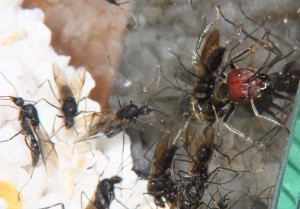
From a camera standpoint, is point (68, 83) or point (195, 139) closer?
point (195, 139)

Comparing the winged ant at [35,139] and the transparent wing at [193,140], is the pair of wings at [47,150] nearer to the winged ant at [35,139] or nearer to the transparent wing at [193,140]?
the winged ant at [35,139]

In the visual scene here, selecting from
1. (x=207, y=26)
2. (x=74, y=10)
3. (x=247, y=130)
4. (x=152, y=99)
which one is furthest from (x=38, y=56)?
(x=247, y=130)

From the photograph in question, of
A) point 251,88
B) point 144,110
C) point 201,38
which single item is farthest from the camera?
point 144,110

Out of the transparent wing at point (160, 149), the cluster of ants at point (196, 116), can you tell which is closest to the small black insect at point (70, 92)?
the cluster of ants at point (196, 116)

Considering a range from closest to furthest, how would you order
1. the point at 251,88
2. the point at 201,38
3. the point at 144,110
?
the point at 251,88, the point at 201,38, the point at 144,110

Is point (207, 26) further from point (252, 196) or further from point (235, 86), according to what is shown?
point (252, 196)

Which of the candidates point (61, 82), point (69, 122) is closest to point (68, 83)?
point (61, 82)

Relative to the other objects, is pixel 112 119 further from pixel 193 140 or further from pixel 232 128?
pixel 232 128

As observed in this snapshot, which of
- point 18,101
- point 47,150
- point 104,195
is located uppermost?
point 18,101
